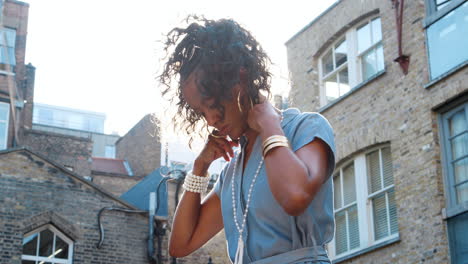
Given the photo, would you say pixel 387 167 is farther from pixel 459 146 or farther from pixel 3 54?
pixel 3 54

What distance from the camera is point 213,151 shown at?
3.58 m

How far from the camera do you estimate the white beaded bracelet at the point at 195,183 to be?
140 inches

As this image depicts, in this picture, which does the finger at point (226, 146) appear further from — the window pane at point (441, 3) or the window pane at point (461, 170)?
the window pane at point (441, 3)

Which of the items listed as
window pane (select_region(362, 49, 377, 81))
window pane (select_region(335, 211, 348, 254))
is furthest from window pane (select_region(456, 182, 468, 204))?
window pane (select_region(362, 49, 377, 81))

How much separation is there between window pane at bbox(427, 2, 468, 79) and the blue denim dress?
419 inches

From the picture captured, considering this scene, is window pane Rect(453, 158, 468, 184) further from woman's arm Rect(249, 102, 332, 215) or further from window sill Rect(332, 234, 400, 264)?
woman's arm Rect(249, 102, 332, 215)

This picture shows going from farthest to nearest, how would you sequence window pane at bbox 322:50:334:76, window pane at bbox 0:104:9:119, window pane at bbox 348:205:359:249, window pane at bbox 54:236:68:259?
window pane at bbox 0:104:9:119
window pane at bbox 54:236:68:259
window pane at bbox 322:50:334:76
window pane at bbox 348:205:359:249

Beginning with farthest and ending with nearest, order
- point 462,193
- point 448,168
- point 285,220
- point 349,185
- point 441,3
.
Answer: point 349,185
point 441,3
point 448,168
point 462,193
point 285,220

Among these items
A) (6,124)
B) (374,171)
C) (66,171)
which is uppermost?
(6,124)

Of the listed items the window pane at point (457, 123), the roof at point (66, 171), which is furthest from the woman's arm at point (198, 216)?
the roof at point (66, 171)

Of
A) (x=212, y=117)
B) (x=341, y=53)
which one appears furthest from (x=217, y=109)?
(x=341, y=53)

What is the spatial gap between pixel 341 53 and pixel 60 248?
8379 millimetres

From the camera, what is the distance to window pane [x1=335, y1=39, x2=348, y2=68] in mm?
16531

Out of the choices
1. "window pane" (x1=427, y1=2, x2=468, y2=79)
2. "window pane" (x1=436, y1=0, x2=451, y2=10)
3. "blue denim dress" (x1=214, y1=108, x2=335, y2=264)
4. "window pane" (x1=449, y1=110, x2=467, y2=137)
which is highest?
"window pane" (x1=436, y1=0, x2=451, y2=10)
